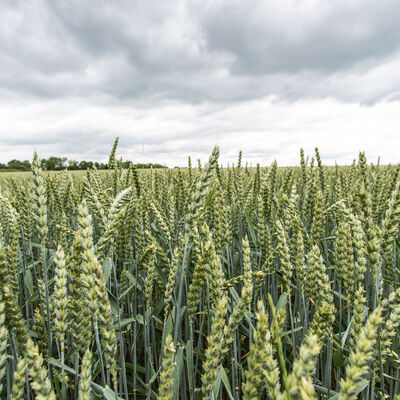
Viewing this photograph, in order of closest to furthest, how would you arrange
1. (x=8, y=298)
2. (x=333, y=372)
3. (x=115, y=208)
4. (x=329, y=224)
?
(x=8, y=298) → (x=115, y=208) → (x=333, y=372) → (x=329, y=224)

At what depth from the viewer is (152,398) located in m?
1.55

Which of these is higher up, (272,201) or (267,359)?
(272,201)

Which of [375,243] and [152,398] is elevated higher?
[375,243]

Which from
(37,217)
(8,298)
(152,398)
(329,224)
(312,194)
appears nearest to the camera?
(8,298)

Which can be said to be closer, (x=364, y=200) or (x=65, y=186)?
(x=364, y=200)

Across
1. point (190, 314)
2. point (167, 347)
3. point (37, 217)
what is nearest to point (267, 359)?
point (167, 347)

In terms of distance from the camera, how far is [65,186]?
2574mm

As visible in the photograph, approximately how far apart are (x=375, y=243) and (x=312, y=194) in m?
1.19

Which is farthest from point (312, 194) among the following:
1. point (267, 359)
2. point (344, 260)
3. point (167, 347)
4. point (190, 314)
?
point (167, 347)

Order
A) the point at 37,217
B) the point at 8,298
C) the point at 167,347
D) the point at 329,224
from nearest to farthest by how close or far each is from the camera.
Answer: the point at 167,347, the point at 8,298, the point at 37,217, the point at 329,224

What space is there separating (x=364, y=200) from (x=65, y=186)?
2.47 m

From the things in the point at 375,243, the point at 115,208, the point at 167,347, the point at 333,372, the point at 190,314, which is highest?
the point at 115,208

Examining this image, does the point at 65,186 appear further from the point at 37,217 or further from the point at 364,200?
the point at 364,200

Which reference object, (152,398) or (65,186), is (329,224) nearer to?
(152,398)
